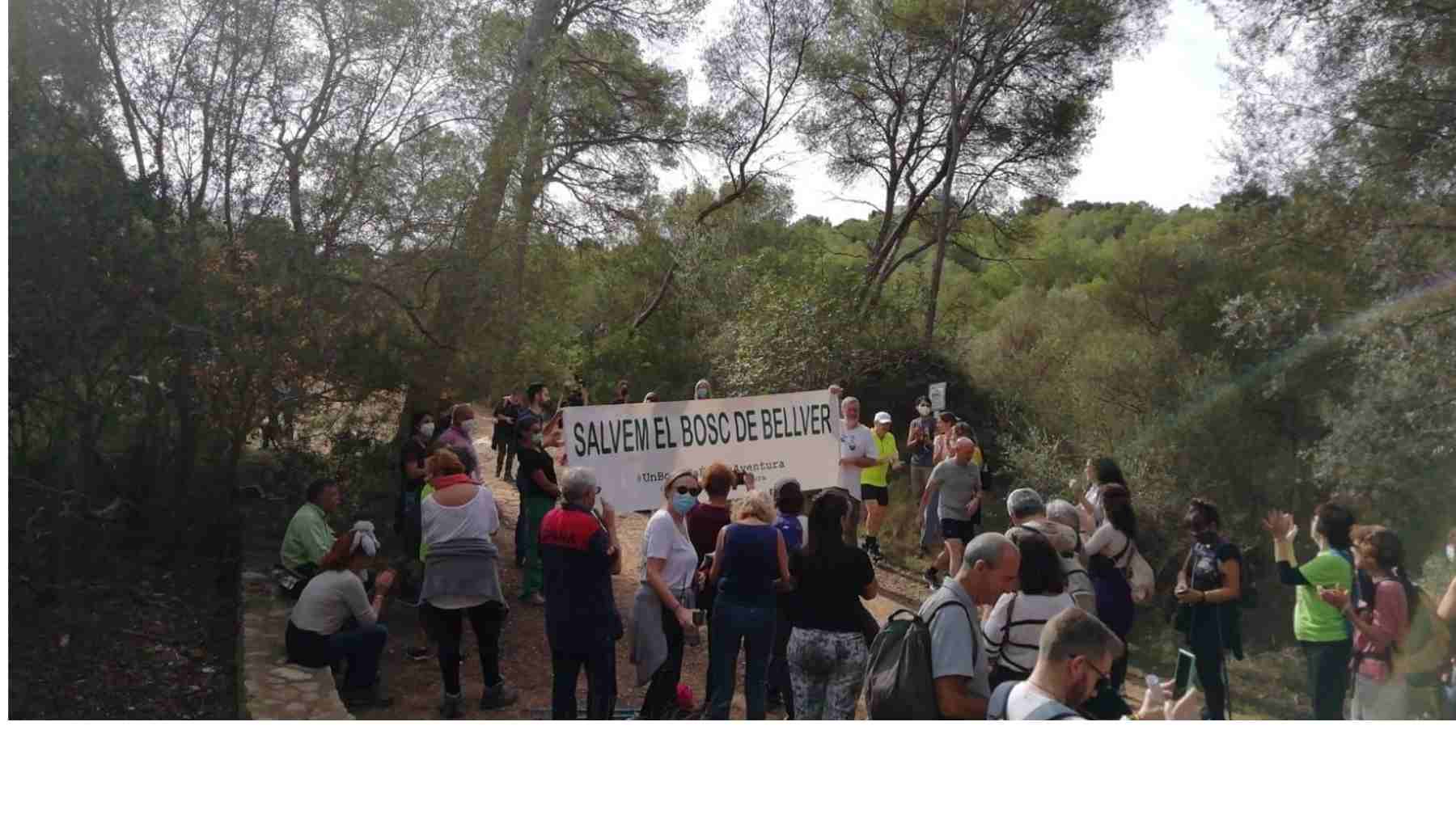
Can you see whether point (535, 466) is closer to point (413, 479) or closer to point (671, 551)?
point (413, 479)

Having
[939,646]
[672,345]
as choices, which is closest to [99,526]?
[939,646]

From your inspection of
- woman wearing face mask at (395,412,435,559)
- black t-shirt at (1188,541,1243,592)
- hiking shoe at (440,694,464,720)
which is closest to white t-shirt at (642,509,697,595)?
hiking shoe at (440,694,464,720)

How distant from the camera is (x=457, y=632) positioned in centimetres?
589

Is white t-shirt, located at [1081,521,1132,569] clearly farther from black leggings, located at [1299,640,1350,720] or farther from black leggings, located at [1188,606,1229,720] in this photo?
black leggings, located at [1299,640,1350,720]

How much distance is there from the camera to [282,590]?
22.6 ft

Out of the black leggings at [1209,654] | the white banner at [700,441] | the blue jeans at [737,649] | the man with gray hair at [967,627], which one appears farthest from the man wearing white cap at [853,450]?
the man with gray hair at [967,627]

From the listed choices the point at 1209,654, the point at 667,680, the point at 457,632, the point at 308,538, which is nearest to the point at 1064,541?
the point at 1209,654

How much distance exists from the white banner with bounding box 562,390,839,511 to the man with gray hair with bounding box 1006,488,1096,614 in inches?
109

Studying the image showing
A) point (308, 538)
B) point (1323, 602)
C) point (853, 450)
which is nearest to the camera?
point (1323, 602)

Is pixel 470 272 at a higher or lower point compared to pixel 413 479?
higher

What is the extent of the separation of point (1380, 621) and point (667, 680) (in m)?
3.23

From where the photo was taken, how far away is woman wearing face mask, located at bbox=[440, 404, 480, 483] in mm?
7145

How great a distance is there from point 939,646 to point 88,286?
207 inches

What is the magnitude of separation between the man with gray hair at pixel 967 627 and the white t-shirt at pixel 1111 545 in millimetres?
2362
